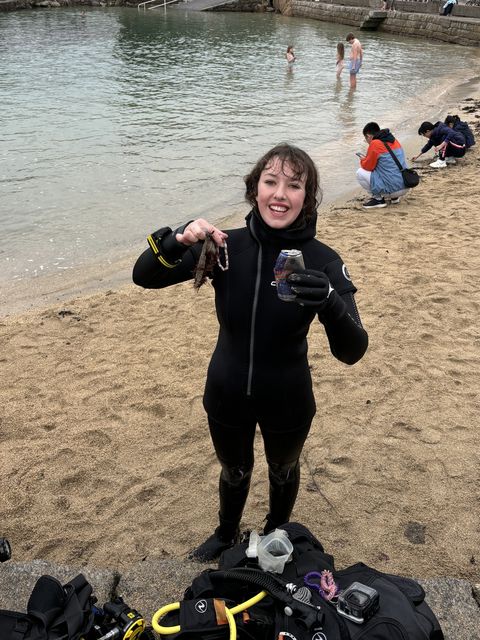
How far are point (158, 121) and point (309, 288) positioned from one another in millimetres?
15713

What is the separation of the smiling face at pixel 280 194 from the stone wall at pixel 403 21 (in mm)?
36412

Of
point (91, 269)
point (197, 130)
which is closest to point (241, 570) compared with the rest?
point (91, 269)

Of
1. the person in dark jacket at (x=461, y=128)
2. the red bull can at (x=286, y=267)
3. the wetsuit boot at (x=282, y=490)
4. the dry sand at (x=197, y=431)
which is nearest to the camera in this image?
the red bull can at (x=286, y=267)

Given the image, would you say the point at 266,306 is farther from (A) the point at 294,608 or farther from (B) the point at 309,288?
(A) the point at 294,608

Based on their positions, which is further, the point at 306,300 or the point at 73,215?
the point at 73,215

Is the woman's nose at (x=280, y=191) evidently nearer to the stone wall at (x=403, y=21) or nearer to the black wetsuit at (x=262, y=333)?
the black wetsuit at (x=262, y=333)

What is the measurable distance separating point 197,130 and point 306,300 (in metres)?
14.3

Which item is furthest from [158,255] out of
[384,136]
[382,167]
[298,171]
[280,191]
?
[384,136]

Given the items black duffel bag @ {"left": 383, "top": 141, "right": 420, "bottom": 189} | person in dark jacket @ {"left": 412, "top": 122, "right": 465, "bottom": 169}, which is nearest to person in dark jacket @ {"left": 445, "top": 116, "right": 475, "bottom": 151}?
person in dark jacket @ {"left": 412, "top": 122, "right": 465, "bottom": 169}

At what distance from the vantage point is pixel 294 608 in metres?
1.96

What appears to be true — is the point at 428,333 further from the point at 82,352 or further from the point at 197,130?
the point at 197,130

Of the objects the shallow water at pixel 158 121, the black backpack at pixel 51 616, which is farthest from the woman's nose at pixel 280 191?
the shallow water at pixel 158 121

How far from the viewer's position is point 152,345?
545cm

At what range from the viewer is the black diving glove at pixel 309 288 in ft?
6.71
